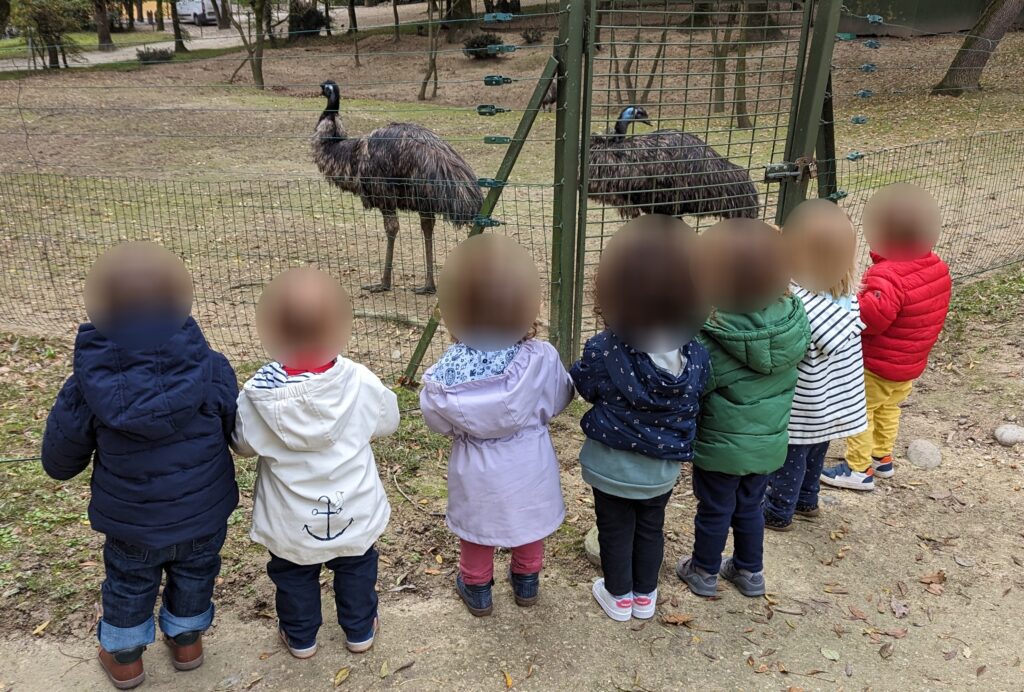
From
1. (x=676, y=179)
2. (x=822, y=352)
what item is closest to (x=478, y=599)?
(x=822, y=352)

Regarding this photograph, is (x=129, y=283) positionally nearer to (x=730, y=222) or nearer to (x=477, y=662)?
(x=477, y=662)

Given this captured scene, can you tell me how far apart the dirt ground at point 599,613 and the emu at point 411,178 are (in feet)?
9.03

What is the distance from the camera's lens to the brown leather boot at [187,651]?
2.46 meters

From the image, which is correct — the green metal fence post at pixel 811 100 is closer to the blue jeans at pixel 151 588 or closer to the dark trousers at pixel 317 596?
the dark trousers at pixel 317 596

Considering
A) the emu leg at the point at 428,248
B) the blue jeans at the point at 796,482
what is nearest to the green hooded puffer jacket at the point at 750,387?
the blue jeans at the point at 796,482

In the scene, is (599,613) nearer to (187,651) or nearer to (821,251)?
(187,651)

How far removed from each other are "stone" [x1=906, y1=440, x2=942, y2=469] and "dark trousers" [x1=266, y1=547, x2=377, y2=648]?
2688mm

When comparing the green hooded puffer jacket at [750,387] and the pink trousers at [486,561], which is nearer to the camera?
the green hooded puffer jacket at [750,387]

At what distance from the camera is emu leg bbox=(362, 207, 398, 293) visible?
20.7ft

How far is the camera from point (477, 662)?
2.59 metres

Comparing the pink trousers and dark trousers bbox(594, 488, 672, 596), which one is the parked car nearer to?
the pink trousers

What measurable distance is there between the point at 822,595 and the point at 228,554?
7.05ft

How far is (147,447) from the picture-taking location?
2.12 meters

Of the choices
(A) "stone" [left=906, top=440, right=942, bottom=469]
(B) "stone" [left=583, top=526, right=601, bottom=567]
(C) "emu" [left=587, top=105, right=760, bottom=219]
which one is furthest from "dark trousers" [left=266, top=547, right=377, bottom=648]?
(C) "emu" [left=587, top=105, right=760, bottom=219]
